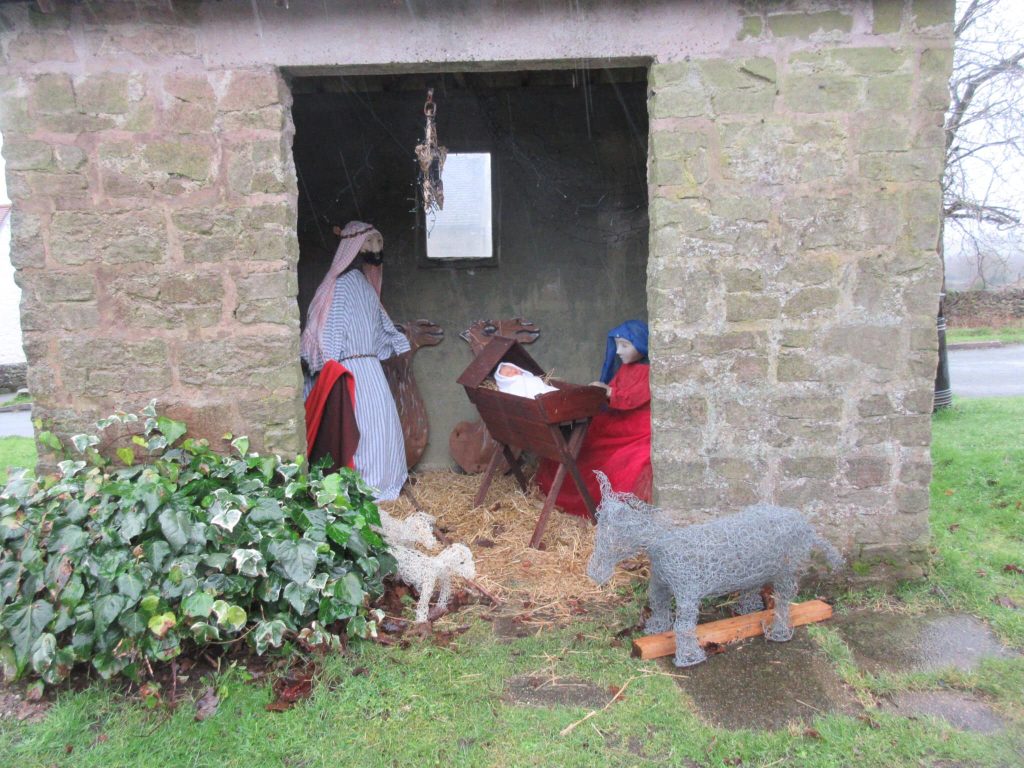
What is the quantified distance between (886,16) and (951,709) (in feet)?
9.97

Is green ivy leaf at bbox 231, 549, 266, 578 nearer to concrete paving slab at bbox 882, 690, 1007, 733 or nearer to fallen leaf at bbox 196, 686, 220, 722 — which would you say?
fallen leaf at bbox 196, 686, 220, 722

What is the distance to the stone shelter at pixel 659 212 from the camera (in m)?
3.58

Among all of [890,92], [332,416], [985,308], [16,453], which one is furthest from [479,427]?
[985,308]

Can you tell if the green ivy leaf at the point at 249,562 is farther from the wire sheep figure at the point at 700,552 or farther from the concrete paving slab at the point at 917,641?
the concrete paving slab at the point at 917,641

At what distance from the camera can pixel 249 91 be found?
11.9 ft

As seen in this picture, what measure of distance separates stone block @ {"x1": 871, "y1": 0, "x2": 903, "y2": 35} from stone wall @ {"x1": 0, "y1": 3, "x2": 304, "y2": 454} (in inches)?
111

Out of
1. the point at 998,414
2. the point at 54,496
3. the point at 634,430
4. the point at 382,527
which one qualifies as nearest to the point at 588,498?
the point at 634,430

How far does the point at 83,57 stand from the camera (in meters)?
3.61

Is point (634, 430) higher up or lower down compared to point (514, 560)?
higher up

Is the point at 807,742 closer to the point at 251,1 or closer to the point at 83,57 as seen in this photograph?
the point at 251,1

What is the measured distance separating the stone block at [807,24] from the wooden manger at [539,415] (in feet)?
6.86

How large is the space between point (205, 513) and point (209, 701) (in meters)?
0.76

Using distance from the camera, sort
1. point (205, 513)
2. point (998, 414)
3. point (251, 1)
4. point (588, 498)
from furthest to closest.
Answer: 1. point (998, 414)
2. point (588, 498)
3. point (251, 1)
4. point (205, 513)

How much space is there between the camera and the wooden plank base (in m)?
3.34
